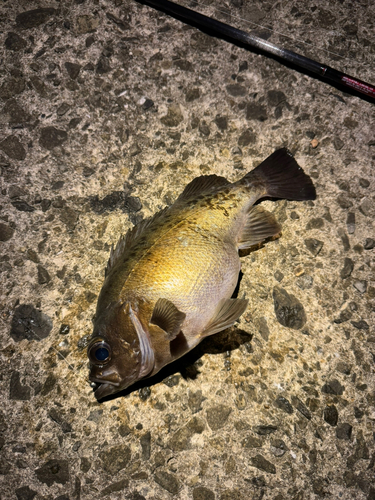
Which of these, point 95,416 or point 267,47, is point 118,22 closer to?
point 267,47

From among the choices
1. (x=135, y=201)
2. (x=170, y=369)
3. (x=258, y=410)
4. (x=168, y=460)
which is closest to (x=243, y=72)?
(x=135, y=201)

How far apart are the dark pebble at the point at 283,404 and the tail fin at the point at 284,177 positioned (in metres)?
1.42

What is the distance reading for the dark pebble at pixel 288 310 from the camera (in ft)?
8.36

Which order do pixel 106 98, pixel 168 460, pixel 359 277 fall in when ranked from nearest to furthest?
1. pixel 168 460
2. pixel 359 277
3. pixel 106 98

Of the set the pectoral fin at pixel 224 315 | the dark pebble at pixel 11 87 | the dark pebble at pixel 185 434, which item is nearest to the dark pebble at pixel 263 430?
the dark pebble at pixel 185 434

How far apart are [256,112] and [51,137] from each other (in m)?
1.66

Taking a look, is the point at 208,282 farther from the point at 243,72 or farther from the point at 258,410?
the point at 243,72

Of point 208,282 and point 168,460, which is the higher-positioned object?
point 208,282

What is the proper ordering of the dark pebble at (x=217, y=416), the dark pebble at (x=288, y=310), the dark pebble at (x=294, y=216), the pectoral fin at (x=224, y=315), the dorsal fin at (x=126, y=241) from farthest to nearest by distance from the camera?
the dark pebble at (x=294, y=216) → the dark pebble at (x=288, y=310) → the dark pebble at (x=217, y=416) → the dorsal fin at (x=126, y=241) → the pectoral fin at (x=224, y=315)

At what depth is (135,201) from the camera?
2.76 meters

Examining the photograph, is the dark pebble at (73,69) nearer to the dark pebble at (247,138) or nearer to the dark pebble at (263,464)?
the dark pebble at (247,138)

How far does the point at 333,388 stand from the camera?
2449 mm

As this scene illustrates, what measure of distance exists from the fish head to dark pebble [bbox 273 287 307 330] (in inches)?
41.5

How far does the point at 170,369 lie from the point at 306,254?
130 centimetres
